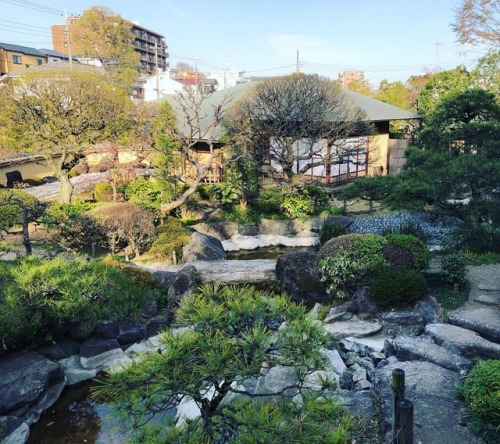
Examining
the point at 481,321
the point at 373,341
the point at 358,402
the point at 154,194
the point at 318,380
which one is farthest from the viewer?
the point at 154,194

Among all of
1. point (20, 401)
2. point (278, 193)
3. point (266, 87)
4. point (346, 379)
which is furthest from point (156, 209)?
point (346, 379)

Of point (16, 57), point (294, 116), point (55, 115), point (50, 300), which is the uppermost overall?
point (16, 57)

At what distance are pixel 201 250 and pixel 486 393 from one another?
8.16 meters

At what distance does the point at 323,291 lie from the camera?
8.77 metres

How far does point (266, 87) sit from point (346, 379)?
13.1m

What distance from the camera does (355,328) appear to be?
725 centimetres

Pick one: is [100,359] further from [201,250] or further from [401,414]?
[401,414]

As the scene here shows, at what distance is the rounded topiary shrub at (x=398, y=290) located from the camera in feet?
24.6

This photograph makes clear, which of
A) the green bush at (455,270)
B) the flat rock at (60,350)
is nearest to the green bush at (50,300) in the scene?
the flat rock at (60,350)

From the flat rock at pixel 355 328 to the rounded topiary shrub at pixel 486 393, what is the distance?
2.55 meters

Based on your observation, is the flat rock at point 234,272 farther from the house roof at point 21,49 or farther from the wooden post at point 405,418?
the house roof at point 21,49

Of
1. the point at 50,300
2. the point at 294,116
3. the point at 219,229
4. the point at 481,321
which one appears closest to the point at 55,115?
the point at 219,229

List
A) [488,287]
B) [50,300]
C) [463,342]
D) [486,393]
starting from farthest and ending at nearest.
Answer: [488,287] < [50,300] < [463,342] < [486,393]

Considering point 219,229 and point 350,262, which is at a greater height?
point 350,262
